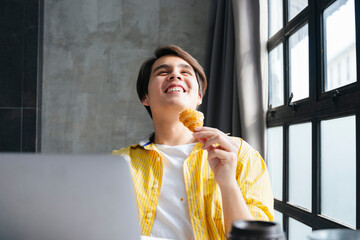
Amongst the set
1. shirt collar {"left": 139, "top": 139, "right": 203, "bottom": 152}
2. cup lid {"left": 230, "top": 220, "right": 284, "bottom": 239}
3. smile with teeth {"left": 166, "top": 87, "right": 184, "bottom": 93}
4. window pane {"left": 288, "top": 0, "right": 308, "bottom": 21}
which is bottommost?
cup lid {"left": 230, "top": 220, "right": 284, "bottom": 239}

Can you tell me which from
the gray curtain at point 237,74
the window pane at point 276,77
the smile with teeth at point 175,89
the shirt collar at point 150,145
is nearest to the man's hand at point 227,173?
the shirt collar at point 150,145

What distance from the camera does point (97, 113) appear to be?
3.50 metres

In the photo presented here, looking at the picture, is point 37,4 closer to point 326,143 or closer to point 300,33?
point 300,33

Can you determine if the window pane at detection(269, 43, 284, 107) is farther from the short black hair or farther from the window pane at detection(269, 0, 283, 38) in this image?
the short black hair

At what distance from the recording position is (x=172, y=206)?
142 cm

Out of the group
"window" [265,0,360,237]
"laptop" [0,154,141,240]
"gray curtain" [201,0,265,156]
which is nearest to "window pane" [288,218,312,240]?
"window" [265,0,360,237]

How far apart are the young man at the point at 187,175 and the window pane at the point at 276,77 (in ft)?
3.14

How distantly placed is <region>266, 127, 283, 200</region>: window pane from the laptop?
1.94m

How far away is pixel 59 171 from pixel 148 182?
88 cm

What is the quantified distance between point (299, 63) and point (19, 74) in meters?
2.59

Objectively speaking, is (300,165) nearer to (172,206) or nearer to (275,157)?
(275,157)

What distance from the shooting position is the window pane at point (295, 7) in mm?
2139

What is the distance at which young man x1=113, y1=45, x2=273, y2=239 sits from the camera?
124cm

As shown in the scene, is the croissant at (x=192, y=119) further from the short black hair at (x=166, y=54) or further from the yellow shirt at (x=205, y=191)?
the short black hair at (x=166, y=54)
